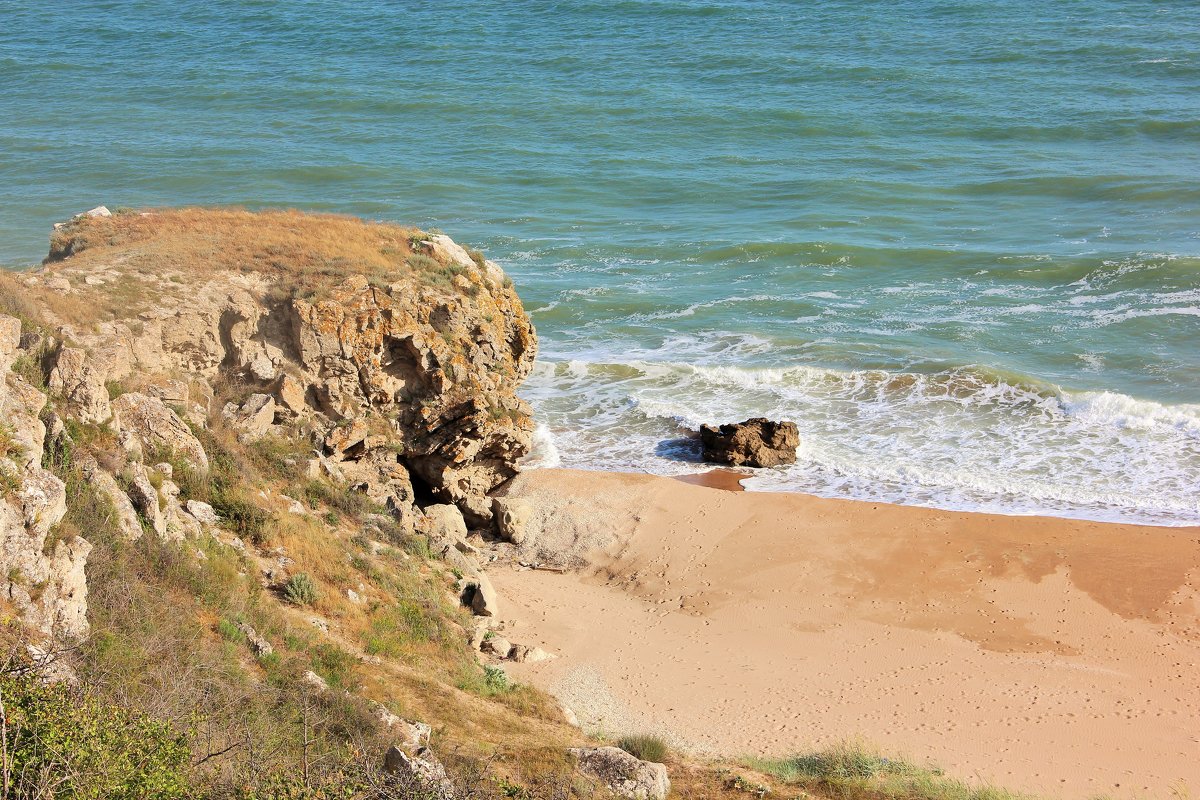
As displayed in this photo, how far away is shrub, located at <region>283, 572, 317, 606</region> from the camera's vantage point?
516 inches

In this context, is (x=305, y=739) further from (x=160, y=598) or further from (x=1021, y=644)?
(x=1021, y=644)

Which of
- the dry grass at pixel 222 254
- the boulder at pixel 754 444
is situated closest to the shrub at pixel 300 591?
the dry grass at pixel 222 254

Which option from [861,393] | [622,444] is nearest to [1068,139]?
[861,393]

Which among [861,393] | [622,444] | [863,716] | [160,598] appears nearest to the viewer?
[160,598]

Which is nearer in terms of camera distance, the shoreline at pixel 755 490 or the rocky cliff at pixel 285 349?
the rocky cliff at pixel 285 349

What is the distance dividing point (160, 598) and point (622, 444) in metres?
13.7

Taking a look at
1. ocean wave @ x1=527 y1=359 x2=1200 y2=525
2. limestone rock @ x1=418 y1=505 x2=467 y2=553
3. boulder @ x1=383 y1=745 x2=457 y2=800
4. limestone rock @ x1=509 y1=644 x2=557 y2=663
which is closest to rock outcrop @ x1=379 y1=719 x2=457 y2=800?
boulder @ x1=383 y1=745 x2=457 y2=800

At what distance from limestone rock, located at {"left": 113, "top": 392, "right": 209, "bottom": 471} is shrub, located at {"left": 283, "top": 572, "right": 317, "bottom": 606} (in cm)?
215

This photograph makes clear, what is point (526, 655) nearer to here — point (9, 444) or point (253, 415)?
point (253, 415)

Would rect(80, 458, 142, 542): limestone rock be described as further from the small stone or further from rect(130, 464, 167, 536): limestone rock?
the small stone

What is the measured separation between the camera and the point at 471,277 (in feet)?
65.9

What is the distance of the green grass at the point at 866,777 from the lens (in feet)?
38.0

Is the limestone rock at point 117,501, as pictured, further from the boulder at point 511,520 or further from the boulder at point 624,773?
the boulder at point 511,520

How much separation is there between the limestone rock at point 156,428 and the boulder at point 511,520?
6.04m
